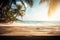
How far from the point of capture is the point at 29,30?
47.6 inches

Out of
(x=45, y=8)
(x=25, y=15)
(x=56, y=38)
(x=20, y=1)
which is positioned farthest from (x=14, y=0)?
(x=56, y=38)

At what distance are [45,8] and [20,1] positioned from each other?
23 centimetres

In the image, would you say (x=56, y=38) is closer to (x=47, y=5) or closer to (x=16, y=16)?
(x=47, y=5)

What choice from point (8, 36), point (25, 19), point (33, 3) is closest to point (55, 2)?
point (33, 3)

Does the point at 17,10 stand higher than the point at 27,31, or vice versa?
the point at 17,10

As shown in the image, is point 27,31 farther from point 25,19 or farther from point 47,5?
point 47,5

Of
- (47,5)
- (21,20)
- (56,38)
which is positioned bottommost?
(56,38)

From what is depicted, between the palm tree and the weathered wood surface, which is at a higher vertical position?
the palm tree

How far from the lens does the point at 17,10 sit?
1223 millimetres

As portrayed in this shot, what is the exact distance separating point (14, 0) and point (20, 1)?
0.05 m

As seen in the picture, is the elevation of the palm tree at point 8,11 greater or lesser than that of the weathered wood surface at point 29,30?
greater

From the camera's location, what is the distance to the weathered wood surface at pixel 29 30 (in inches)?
47.3

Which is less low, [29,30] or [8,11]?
[8,11]

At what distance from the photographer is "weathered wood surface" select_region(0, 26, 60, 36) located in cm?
120
